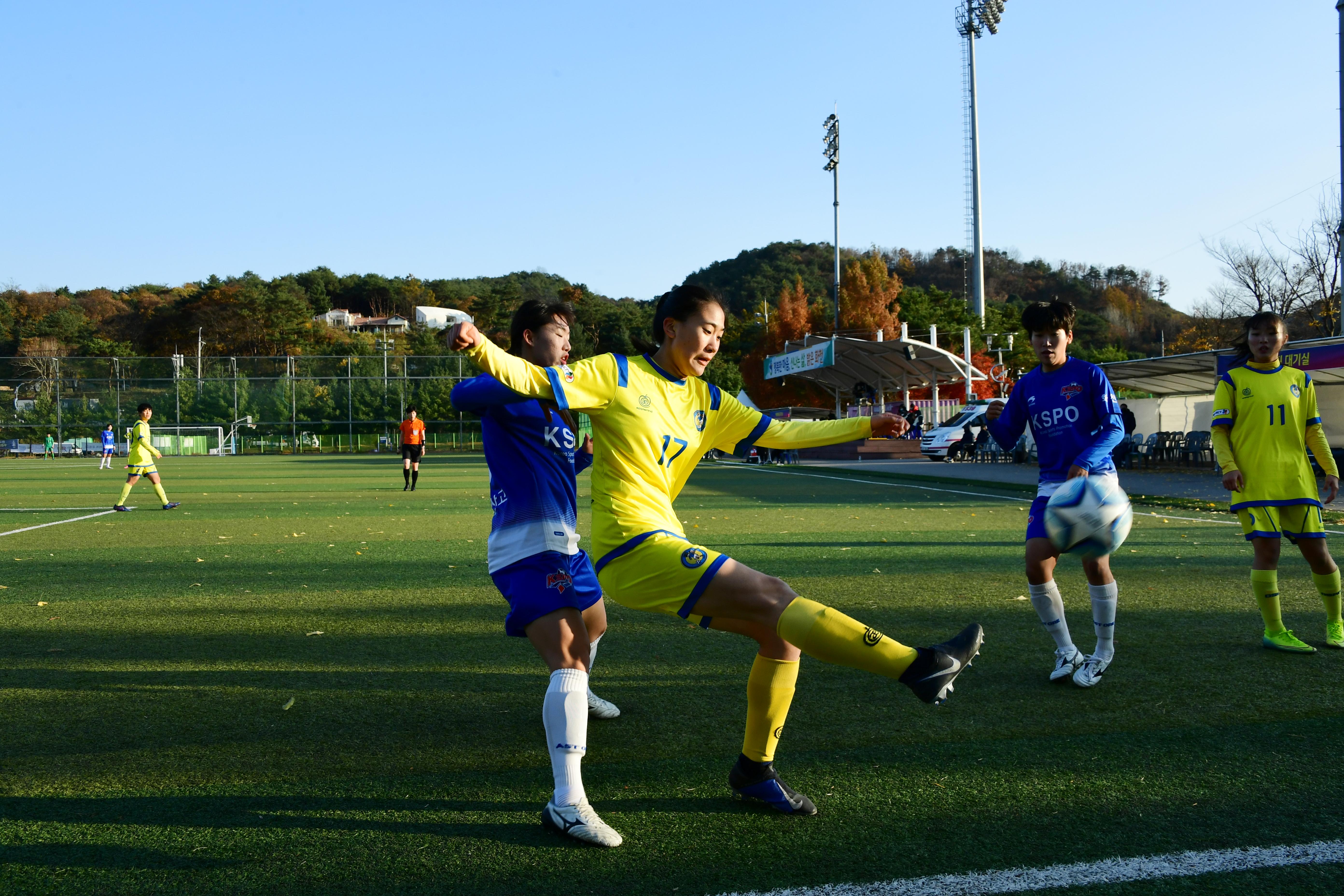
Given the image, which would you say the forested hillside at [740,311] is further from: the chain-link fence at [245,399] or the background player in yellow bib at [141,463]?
the background player in yellow bib at [141,463]

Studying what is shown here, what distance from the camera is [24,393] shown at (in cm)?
6041

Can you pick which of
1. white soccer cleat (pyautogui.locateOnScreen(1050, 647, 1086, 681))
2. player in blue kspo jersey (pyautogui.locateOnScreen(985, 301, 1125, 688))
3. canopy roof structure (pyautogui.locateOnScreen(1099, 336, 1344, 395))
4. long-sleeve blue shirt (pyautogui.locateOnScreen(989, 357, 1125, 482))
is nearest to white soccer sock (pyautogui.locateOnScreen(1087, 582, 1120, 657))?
player in blue kspo jersey (pyautogui.locateOnScreen(985, 301, 1125, 688))

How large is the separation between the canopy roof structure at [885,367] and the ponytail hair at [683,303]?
105 ft

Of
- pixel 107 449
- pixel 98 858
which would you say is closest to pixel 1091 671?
pixel 98 858

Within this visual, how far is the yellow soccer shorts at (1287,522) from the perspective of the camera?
555 centimetres

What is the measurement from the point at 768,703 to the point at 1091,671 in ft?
7.76

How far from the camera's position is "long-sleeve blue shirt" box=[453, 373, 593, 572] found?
3.50 metres

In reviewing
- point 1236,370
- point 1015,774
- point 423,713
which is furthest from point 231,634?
point 1236,370

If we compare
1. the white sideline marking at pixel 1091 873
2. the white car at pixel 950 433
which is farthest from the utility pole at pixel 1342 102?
the white sideline marking at pixel 1091 873

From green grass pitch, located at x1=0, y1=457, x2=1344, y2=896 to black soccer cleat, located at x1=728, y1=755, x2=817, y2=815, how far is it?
0.18 ft

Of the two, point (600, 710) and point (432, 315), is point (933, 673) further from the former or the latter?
point (432, 315)

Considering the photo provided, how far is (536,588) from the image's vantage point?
3400mm

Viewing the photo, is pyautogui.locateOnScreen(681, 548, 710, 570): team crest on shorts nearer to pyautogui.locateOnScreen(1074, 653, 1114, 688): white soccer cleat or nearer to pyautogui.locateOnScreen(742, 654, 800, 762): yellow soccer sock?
pyautogui.locateOnScreen(742, 654, 800, 762): yellow soccer sock

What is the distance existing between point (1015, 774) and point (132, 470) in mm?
17551
